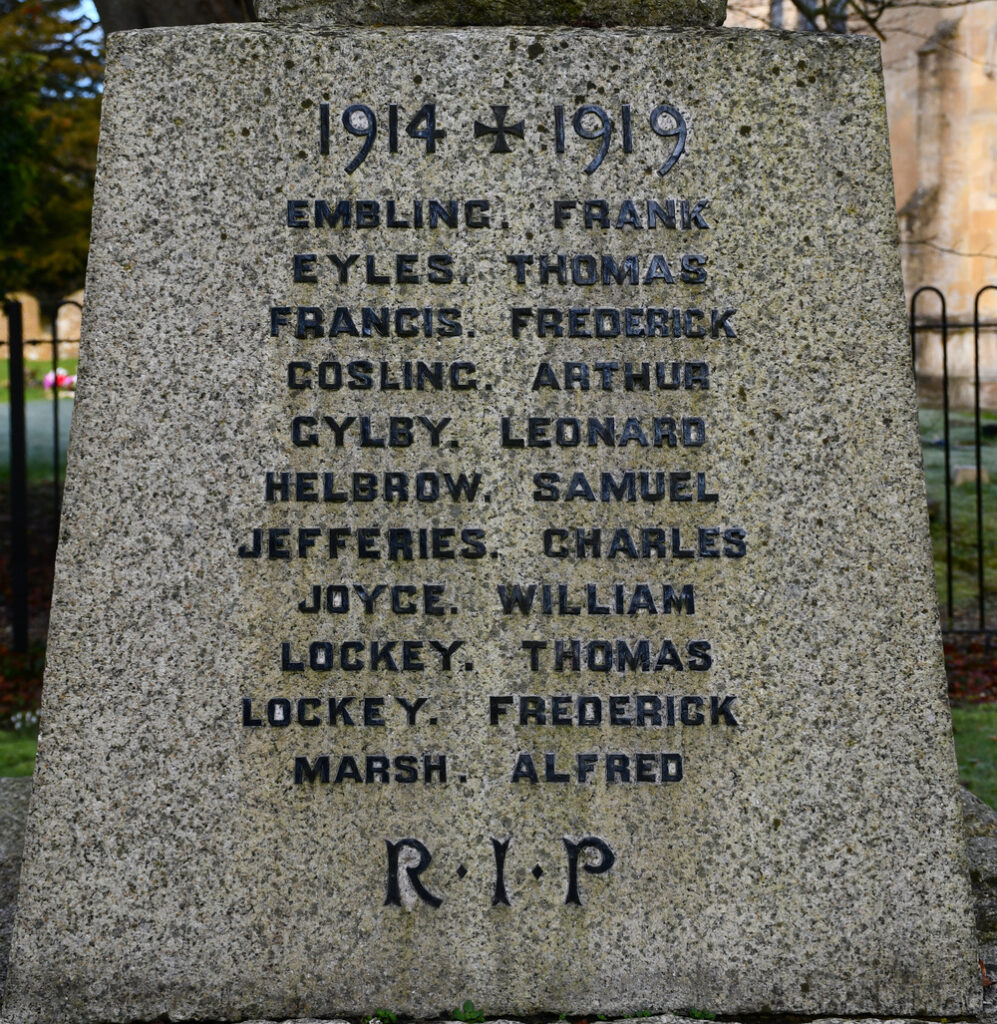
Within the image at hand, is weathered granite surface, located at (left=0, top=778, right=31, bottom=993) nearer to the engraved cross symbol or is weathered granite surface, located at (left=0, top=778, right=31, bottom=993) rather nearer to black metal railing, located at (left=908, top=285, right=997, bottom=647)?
the engraved cross symbol

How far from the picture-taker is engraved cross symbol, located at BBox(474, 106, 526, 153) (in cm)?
265

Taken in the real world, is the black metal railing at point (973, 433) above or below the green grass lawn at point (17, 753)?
above

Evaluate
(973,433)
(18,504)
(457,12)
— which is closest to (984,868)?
(457,12)

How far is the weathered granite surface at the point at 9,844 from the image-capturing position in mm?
2939

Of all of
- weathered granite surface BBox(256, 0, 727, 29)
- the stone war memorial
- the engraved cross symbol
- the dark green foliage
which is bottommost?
the stone war memorial

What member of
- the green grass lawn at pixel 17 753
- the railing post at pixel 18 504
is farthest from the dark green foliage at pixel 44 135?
the green grass lawn at pixel 17 753

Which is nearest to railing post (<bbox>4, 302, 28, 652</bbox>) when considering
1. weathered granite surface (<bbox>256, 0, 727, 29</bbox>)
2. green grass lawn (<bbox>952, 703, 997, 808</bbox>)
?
weathered granite surface (<bbox>256, 0, 727, 29</bbox>)

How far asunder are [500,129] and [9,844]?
2.67m

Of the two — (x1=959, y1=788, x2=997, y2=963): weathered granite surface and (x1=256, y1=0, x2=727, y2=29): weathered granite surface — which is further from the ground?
(x1=256, y1=0, x2=727, y2=29): weathered granite surface

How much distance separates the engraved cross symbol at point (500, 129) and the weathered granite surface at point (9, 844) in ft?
7.74

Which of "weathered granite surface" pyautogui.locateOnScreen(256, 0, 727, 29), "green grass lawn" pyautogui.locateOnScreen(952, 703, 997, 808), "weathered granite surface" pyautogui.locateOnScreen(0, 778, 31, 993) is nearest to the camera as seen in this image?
"weathered granite surface" pyautogui.locateOnScreen(256, 0, 727, 29)

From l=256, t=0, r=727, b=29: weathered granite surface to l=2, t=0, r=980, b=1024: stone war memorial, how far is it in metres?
0.12

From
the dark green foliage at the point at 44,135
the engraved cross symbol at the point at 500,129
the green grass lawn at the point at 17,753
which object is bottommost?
the green grass lawn at the point at 17,753

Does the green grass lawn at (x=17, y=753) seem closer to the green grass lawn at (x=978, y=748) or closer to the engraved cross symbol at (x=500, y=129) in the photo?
the engraved cross symbol at (x=500, y=129)
